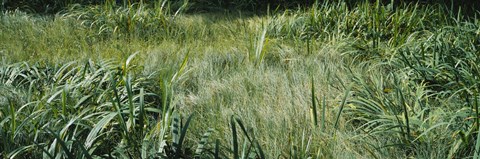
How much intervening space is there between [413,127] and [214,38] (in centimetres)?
293

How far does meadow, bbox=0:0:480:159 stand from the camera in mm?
2461

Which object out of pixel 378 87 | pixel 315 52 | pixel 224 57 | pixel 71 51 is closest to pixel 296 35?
pixel 315 52

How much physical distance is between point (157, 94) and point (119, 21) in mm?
2169

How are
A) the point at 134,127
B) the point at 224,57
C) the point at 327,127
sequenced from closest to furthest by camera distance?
the point at 134,127
the point at 327,127
the point at 224,57

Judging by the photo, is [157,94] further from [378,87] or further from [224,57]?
[378,87]

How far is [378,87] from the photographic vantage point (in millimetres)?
3191

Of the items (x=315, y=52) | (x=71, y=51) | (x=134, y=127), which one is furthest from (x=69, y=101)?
(x=315, y=52)

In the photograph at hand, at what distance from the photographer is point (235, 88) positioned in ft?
11.2

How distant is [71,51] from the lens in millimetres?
4527

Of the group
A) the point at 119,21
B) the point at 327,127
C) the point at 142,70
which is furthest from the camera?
the point at 119,21

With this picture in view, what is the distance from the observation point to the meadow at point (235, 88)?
246 centimetres

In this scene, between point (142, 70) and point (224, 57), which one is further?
point (224, 57)

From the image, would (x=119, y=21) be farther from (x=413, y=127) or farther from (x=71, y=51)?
(x=413, y=127)

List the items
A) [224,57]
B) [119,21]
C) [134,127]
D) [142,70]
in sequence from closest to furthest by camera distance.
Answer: [134,127] < [142,70] < [224,57] < [119,21]
